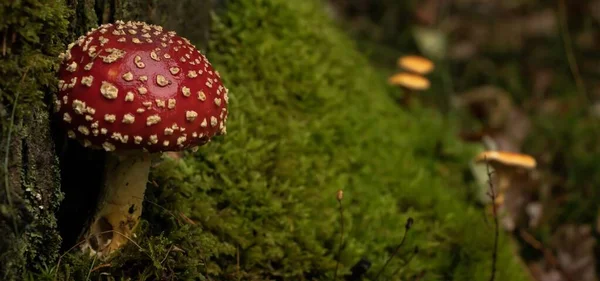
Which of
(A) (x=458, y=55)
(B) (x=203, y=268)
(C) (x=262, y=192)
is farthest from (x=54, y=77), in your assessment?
(A) (x=458, y=55)

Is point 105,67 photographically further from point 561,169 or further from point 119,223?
point 561,169

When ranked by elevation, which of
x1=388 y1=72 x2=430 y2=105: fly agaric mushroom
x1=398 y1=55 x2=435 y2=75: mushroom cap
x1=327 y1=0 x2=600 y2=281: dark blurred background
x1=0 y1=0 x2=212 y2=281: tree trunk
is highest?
x1=0 y1=0 x2=212 y2=281: tree trunk

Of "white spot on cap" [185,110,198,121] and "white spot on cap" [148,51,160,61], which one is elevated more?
"white spot on cap" [148,51,160,61]

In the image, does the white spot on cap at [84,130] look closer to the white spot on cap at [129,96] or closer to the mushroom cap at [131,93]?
the mushroom cap at [131,93]

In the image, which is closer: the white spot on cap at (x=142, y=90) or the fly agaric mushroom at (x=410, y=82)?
the white spot on cap at (x=142, y=90)

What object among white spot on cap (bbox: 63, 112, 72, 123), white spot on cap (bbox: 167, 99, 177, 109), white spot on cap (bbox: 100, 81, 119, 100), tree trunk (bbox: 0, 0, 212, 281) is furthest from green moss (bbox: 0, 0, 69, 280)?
white spot on cap (bbox: 167, 99, 177, 109)

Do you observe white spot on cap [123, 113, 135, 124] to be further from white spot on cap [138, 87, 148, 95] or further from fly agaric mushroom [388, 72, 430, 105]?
fly agaric mushroom [388, 72, 430, 105]

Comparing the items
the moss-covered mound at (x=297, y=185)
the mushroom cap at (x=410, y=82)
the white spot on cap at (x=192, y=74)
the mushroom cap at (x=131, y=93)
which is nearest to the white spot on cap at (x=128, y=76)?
the mushroom cap at (x=131, y=93)

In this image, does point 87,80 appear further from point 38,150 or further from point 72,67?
point 38,150
